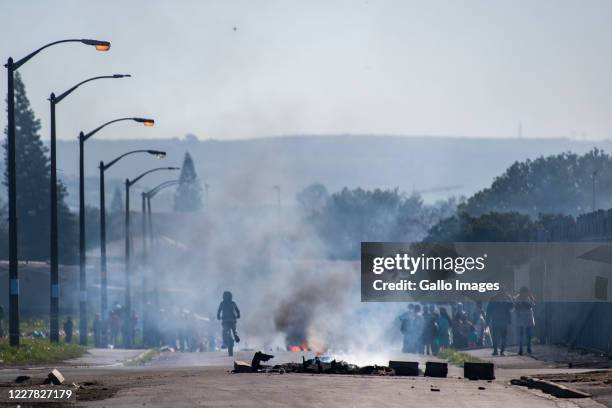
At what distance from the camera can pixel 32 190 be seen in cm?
14888

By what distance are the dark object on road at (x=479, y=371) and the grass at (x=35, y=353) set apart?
10.3 m

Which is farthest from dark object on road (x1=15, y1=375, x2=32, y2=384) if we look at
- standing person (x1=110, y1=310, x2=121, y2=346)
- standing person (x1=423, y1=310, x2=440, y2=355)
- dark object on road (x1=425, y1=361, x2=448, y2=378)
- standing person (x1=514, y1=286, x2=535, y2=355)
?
standing person (x1=110, y1=310, x2=121, y2=346)

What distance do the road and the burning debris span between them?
50cm

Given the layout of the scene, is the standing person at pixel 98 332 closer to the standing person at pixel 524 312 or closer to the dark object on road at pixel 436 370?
the standing person at pixel 524 312

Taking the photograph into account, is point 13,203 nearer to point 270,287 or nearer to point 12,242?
point 12,242

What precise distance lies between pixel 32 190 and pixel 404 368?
124390 millimetres

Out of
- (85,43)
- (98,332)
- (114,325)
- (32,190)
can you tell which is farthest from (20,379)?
(32,190)

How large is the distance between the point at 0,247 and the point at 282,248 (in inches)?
1464

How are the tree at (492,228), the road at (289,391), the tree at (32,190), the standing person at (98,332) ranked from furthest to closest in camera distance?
1. the tree at (32,190)
2. the tree at (492,228)
3. the standing person at (98,332)
4. the road at (289,391)

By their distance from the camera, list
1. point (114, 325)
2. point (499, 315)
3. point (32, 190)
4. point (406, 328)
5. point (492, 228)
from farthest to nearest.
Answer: point (32, 190)
point (492, 228)
point (114, 325)
point (406, 328)
point (499, 315)

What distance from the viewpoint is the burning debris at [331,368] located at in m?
26.9

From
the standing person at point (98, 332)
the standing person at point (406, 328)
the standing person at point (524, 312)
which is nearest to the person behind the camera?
the standing person at point (524, 312)

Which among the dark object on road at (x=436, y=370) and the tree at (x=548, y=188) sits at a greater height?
the tree at (x=548, y=188)

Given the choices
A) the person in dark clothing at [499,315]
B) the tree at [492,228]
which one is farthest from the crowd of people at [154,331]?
the tree at [492,228]
